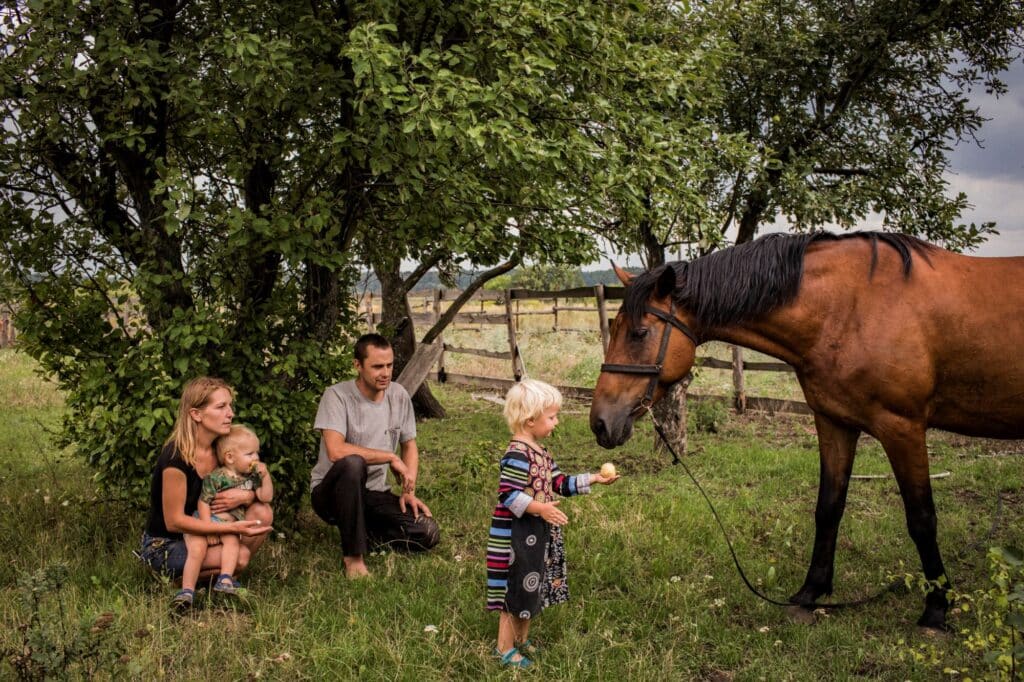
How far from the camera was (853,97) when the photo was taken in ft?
25.3

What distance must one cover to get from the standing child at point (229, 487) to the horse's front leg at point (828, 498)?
296cm

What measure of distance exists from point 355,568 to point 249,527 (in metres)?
0.72

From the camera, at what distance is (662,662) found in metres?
3.27

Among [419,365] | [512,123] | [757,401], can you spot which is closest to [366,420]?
[512,123]

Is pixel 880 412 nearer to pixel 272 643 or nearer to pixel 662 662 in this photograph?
pixel 662 662

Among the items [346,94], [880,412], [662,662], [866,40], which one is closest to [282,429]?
[346,94]

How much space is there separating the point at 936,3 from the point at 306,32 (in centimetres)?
599

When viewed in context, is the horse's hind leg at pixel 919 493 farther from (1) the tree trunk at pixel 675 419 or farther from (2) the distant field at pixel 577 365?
(2) the distant field at pixel 577 365

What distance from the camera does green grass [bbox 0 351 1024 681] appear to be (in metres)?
3.22

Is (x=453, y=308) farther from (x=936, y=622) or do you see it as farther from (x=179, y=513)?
(x=936, y=622)

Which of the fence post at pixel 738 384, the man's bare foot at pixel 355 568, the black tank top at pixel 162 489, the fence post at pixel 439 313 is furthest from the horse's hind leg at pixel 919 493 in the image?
the fence post at pixel 439 313

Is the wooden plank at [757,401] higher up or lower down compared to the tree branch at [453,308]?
lower down

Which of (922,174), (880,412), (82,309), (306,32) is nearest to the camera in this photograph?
(880,412)

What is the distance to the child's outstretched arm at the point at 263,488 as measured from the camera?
4.00 m
